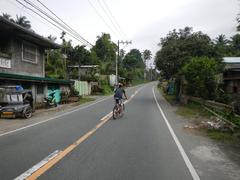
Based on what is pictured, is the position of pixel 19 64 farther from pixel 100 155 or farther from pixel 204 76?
pixel 100 155

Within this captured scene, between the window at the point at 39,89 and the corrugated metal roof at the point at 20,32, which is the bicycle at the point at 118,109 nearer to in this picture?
the corrugated metal roof at the point at 20,32

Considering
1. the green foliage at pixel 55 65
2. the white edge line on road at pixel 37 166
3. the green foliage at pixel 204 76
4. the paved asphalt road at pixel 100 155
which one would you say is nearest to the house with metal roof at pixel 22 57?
the paved asphalt road at pixel 100 155

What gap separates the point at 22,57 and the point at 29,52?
1.36 m

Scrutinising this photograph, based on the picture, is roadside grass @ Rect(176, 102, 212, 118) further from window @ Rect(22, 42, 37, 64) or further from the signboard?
window @ Rect(22, 42, 37, 64)

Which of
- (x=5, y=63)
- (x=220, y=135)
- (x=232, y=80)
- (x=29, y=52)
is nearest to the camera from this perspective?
(x=220, y=135)

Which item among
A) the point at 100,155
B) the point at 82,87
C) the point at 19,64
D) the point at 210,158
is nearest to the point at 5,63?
the point at 19,64

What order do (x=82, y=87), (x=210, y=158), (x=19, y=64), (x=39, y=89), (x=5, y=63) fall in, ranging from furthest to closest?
(x=82, y=87) → (x=39, y=89) → (x=19, y=64) → (x=5, y=63) → (x=210, y=158)

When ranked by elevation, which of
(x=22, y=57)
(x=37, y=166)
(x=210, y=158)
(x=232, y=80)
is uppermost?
(x=22, y=57)

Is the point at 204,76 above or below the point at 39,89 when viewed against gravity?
above

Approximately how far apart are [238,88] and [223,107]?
765 cm

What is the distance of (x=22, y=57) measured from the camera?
69.4 ft

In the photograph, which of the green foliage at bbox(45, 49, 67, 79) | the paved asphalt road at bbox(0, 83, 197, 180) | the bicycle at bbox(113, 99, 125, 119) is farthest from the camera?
the green foliage at bbox(45, 49, 67, 79)

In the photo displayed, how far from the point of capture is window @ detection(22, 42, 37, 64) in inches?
848

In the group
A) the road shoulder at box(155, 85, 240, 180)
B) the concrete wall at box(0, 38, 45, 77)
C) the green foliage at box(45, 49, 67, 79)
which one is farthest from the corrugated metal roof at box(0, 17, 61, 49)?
the green foliage at box(45, 49, 67, 79)
